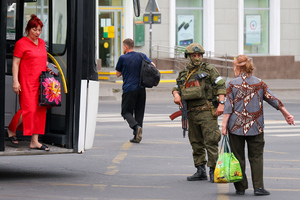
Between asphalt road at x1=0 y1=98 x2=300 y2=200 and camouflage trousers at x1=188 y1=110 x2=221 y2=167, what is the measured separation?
1.09 feet

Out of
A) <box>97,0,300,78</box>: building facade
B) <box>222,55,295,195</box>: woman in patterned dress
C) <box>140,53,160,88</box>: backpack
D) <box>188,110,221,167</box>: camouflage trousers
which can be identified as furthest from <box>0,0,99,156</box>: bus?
<box>97,0,300,78</box>: building facade

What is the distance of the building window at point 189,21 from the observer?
34062mm

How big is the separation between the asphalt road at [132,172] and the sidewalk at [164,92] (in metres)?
9.47

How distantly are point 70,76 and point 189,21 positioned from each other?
2585 centimetres

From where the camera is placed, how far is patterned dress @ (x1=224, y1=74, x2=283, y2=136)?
7.89 metres

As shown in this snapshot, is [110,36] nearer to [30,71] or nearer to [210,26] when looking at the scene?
[210,26]

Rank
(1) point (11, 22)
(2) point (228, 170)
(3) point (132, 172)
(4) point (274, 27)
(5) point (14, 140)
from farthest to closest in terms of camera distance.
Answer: (4) point (274, 27) → (1) point (11, 22) → (3) point (132, 172) → (5) point (14, 140) → (2) point (228, 170)

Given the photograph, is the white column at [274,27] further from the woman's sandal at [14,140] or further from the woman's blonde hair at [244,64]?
the woman's blonde hair at [244,64]

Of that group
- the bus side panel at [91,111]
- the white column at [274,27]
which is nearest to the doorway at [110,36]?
the white column at [274,27]

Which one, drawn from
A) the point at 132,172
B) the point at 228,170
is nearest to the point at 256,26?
the point at 132,172

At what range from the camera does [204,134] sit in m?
8.85

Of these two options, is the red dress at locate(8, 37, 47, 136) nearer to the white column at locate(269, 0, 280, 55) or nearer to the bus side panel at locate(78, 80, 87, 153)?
the bus side panel at locate(78, 80, 87, 153)

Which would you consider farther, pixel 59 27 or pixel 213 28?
pixel 213 28

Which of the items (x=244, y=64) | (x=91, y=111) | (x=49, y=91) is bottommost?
(x=91, y=111)
